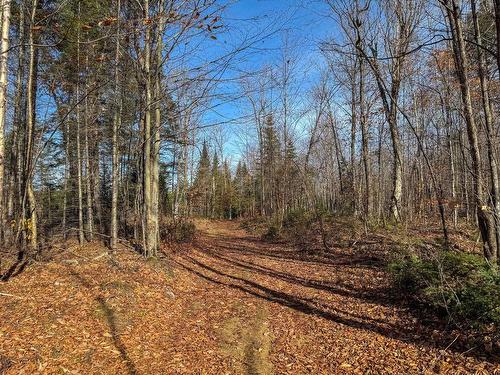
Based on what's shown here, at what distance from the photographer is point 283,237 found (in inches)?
668

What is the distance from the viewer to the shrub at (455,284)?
4.75 meters

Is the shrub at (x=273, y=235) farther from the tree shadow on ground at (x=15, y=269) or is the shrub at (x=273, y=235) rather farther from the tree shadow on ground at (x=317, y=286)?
the tree shadow on ground at (x=15, y=269)

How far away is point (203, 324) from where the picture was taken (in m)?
5.76

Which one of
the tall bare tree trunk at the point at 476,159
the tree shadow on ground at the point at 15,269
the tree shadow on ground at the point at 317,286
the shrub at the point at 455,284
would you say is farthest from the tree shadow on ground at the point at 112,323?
the tall bare tree trunk at the point at 476,159

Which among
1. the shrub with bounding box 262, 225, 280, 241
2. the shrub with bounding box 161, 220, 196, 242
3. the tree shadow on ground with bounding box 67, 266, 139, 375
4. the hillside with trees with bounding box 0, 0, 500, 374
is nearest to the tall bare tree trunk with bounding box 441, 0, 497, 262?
the hillside with trees with bounding box 0, 0, 500, 374

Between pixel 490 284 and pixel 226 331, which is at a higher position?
pixel 490 284

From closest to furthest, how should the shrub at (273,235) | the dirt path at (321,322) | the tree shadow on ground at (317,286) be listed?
the dirt path at (321,322), the tree shadow on ground at (317,286), the shrub at (273,235)

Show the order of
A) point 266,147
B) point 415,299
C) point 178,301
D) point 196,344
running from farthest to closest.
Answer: point 266,147, point 178,301, point 415,299, point 196,344

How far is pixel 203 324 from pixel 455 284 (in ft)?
14.1

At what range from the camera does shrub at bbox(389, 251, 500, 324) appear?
15.6 feet

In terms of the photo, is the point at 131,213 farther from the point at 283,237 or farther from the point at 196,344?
the point at 196,344

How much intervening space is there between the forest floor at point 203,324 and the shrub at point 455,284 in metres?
0.40

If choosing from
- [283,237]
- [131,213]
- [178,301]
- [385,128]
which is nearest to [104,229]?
[131,213]

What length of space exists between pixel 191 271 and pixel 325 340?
478 cm
